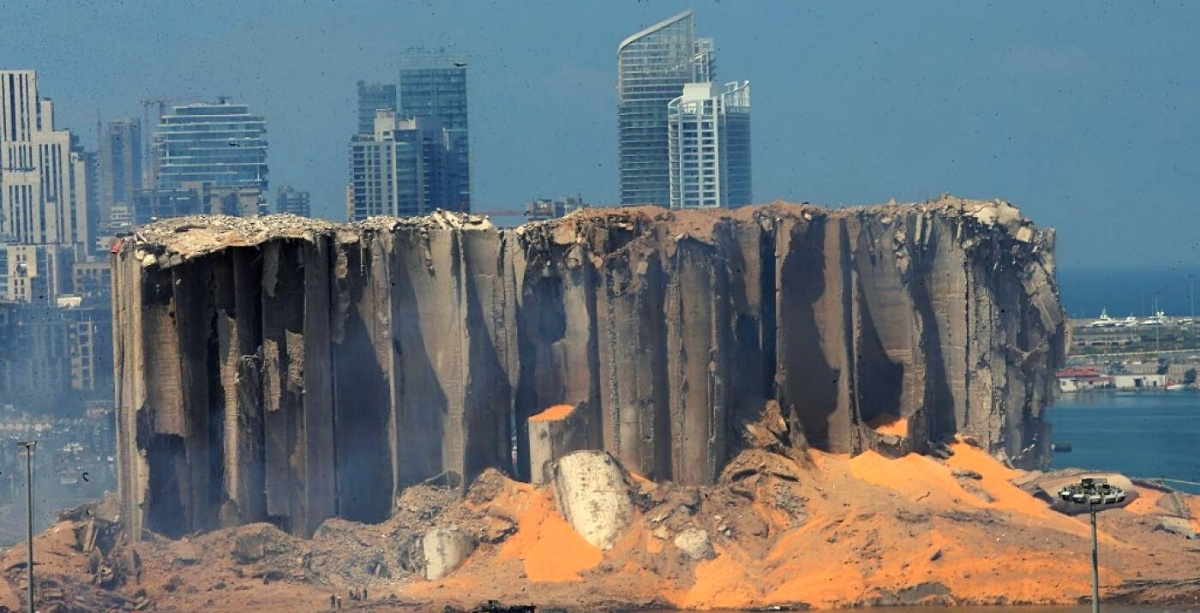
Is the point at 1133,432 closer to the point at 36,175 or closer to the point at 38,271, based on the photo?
the point at 38,271

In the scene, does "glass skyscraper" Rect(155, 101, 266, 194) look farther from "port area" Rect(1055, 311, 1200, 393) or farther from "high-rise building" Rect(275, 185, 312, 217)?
"port area" Rect(1055, 311, 1200, 393)

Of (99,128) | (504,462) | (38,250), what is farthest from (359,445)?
(99,128)

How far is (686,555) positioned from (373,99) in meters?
118

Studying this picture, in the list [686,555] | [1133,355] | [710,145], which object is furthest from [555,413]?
[710,145]

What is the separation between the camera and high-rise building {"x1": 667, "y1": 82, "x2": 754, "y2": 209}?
147 m

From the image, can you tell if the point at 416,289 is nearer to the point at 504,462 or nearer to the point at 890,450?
the point at 504,462

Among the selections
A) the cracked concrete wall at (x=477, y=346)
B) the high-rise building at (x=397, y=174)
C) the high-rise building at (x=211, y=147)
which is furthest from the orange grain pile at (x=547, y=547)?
the high-rise building at (x=211, y=147)

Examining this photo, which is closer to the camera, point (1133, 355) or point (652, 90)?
point (1133, 355)

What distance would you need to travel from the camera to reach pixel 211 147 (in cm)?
17200

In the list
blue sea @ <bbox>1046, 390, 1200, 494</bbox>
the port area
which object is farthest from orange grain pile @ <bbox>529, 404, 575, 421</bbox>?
the port area

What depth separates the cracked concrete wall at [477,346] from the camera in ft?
207

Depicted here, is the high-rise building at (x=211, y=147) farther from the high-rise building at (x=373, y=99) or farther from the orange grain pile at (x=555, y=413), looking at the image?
the orange grain pile at (x=555, y=413)

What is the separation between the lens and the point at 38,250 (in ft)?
475

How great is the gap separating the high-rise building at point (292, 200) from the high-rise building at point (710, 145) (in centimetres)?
2471
